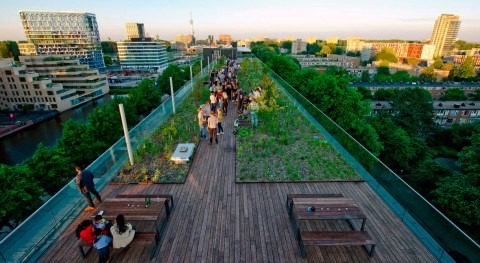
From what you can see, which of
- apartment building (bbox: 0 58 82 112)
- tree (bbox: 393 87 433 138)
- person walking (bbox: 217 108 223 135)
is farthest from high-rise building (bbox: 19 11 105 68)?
tree (bbox: 393 87 433 138)

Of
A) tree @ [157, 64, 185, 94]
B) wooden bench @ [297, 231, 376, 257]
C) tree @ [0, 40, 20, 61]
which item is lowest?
tree @ [157, 64, 185, 94]

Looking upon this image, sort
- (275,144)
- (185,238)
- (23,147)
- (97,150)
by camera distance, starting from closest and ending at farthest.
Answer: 1. (185,238)
2. (275,144)
3. (97,150)
4. (23,147)

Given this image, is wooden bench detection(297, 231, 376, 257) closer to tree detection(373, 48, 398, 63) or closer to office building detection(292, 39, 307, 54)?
tree detection(373, 48, 398, 63)

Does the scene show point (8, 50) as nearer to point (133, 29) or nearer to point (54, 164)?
point (133, 29)

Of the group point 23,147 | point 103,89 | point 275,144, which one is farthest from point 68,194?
point 103,89

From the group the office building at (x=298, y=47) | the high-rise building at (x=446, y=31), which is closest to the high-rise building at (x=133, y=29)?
the office building at (x=298, y=47)

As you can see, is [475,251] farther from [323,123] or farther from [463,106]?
[463,106]
